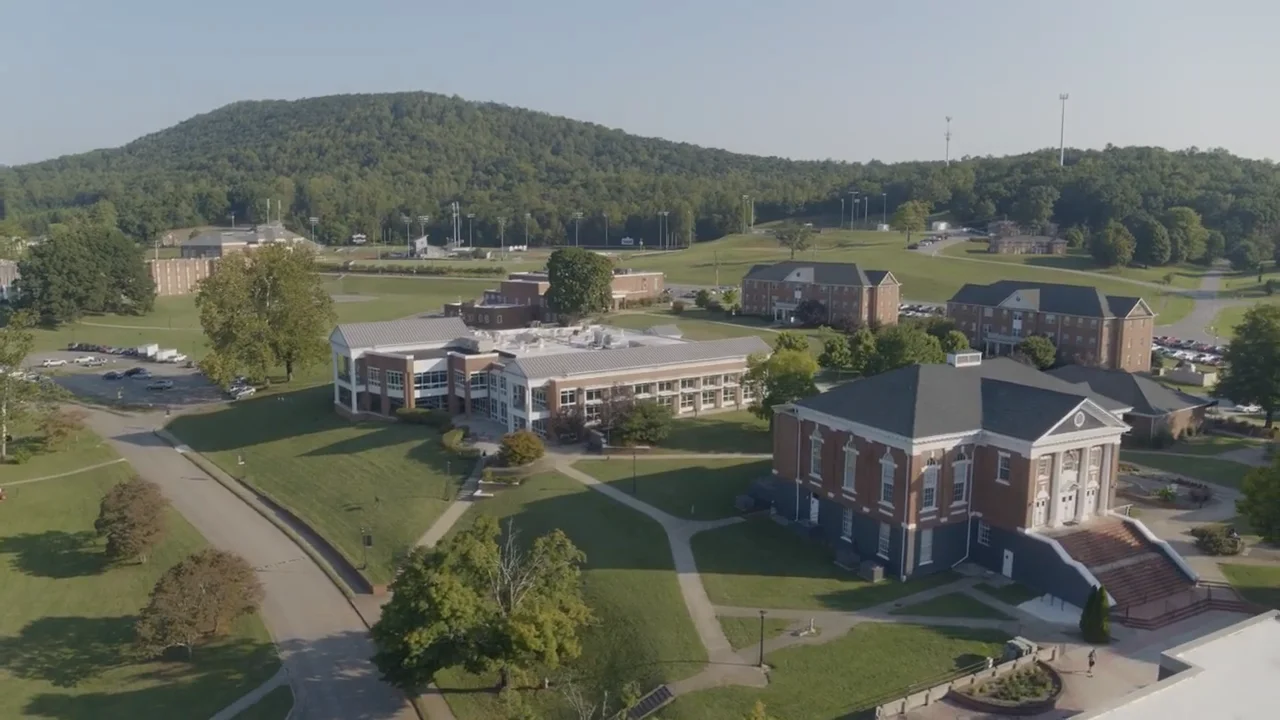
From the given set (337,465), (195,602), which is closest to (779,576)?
(195,602)

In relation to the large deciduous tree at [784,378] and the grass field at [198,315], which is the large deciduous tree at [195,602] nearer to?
the large deciduous tree at [784,378]

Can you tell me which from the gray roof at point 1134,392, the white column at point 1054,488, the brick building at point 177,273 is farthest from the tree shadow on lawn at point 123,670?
the brick building at point 177,273

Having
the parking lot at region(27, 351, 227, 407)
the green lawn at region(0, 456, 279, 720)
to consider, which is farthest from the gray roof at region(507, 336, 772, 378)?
the parking lot at region(27, 351, 227, 407)

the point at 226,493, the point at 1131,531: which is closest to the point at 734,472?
the point at 1131,531

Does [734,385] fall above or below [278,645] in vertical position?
above

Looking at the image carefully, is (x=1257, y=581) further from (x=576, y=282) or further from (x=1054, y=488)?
(x=576, y=282)

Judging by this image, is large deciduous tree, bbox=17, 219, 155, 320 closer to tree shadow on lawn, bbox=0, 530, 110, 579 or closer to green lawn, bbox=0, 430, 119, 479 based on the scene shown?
green lawn, bbox=0, 430, 119, 479

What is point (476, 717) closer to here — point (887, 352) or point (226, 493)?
point (226, 493)
